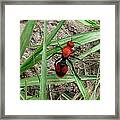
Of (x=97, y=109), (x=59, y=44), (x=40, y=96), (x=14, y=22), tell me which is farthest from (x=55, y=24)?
(x=97, y=109)

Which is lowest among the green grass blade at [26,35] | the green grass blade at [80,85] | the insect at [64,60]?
the green grass blade at [80,85]

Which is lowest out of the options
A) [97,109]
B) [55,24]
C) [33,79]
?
[97,109]

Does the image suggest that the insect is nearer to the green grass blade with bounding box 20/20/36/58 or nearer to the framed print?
the framed print

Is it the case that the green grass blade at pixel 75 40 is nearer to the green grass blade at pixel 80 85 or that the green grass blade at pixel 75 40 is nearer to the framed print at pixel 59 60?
the framed print at pixel 59 60

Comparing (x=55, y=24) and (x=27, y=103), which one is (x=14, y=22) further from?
(x=27, y=103)

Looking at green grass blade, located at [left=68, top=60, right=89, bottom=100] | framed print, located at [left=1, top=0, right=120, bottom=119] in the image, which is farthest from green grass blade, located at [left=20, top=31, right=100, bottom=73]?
green grass blade, located at [left=68, top=60, right=89, bottom=100]

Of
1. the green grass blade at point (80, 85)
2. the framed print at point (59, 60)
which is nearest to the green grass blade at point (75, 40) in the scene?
the framed print at point (59, 60)
